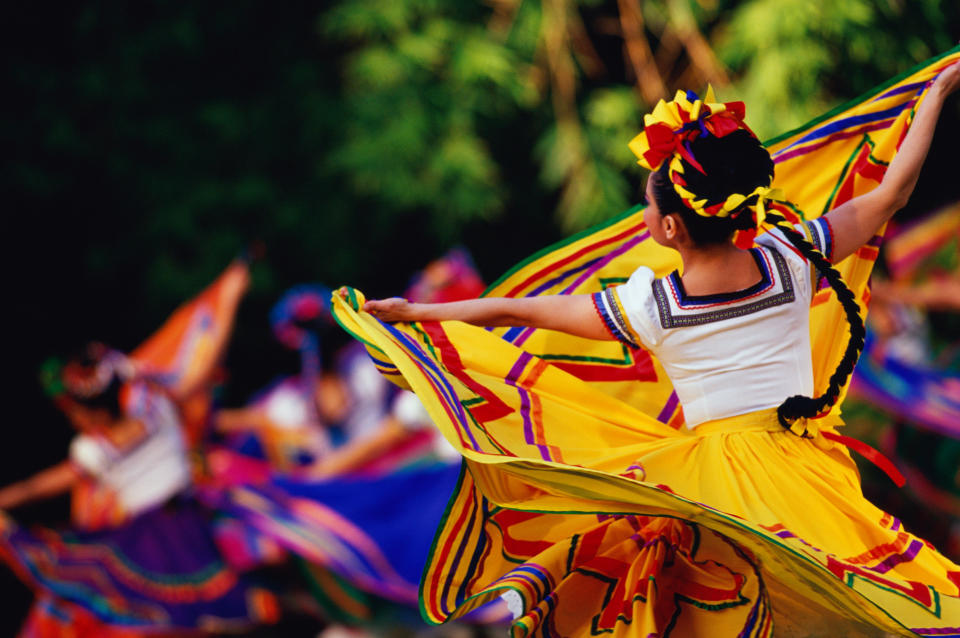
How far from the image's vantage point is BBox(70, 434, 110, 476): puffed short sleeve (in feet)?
16.4

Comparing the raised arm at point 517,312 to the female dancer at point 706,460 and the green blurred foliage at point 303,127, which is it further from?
→ the green blurred foliage at point 303,127

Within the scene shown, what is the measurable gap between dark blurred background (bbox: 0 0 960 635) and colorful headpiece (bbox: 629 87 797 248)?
3800 mm

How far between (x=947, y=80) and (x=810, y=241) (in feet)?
1.67

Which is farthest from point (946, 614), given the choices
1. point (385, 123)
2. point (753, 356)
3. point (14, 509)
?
point (385, 123)

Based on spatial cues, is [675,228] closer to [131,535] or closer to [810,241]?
[810,241]

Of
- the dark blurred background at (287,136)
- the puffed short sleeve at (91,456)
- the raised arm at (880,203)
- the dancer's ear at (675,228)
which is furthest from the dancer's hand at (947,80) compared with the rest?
the puffed short sleeve at (91,456)

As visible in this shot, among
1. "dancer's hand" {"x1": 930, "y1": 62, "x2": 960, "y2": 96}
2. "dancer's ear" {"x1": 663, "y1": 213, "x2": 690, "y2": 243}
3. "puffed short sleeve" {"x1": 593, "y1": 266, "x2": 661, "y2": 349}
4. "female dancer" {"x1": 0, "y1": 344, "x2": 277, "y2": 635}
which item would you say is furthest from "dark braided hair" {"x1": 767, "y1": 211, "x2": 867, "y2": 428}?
"female dancer" {"x1": 0, "y1": 344, "x2": 277, "y2": 635}

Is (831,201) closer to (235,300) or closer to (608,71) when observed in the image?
(235,300)

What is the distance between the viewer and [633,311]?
2084 millimetres

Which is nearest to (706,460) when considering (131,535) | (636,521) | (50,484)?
(636,521)

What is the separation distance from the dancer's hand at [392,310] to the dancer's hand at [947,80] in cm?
112

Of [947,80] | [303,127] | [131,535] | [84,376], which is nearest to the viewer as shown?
[947,80]

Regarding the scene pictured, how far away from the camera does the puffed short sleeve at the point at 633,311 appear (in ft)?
6.82

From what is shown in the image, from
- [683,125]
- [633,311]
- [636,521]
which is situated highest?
[683,125]
